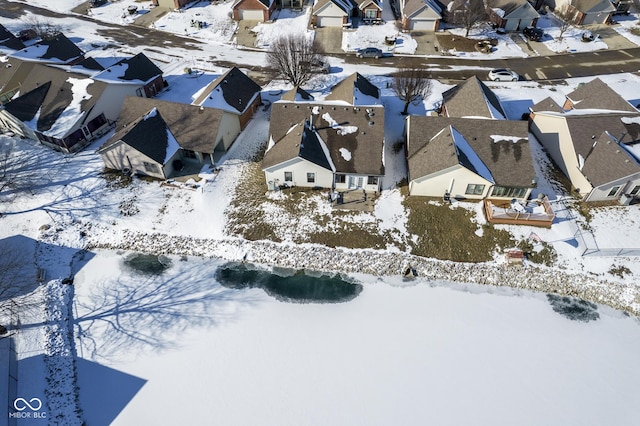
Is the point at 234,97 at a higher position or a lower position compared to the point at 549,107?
higher

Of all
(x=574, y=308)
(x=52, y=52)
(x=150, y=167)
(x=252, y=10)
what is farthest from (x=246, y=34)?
(x=574, y=308)

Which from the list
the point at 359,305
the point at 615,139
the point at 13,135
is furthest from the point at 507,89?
the point at 13,135

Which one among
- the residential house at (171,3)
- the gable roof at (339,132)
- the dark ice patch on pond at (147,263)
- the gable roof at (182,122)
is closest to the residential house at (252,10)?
the residential house at (171,3)

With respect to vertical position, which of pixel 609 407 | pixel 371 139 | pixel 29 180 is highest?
pixel 371 139

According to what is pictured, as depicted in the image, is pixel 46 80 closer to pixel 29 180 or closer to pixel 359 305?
pixel 29 180

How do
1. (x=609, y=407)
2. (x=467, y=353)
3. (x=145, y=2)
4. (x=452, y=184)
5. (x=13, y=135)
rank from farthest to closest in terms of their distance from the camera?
(x=145, y=2), (x=13, y=135), (x=452, y=184), (x=467, y=353), (x=609, y=407)

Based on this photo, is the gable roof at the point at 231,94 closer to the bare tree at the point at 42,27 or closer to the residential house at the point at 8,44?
the residential house at the point at 8,44

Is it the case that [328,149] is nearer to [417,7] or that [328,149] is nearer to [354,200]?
[354,200]
